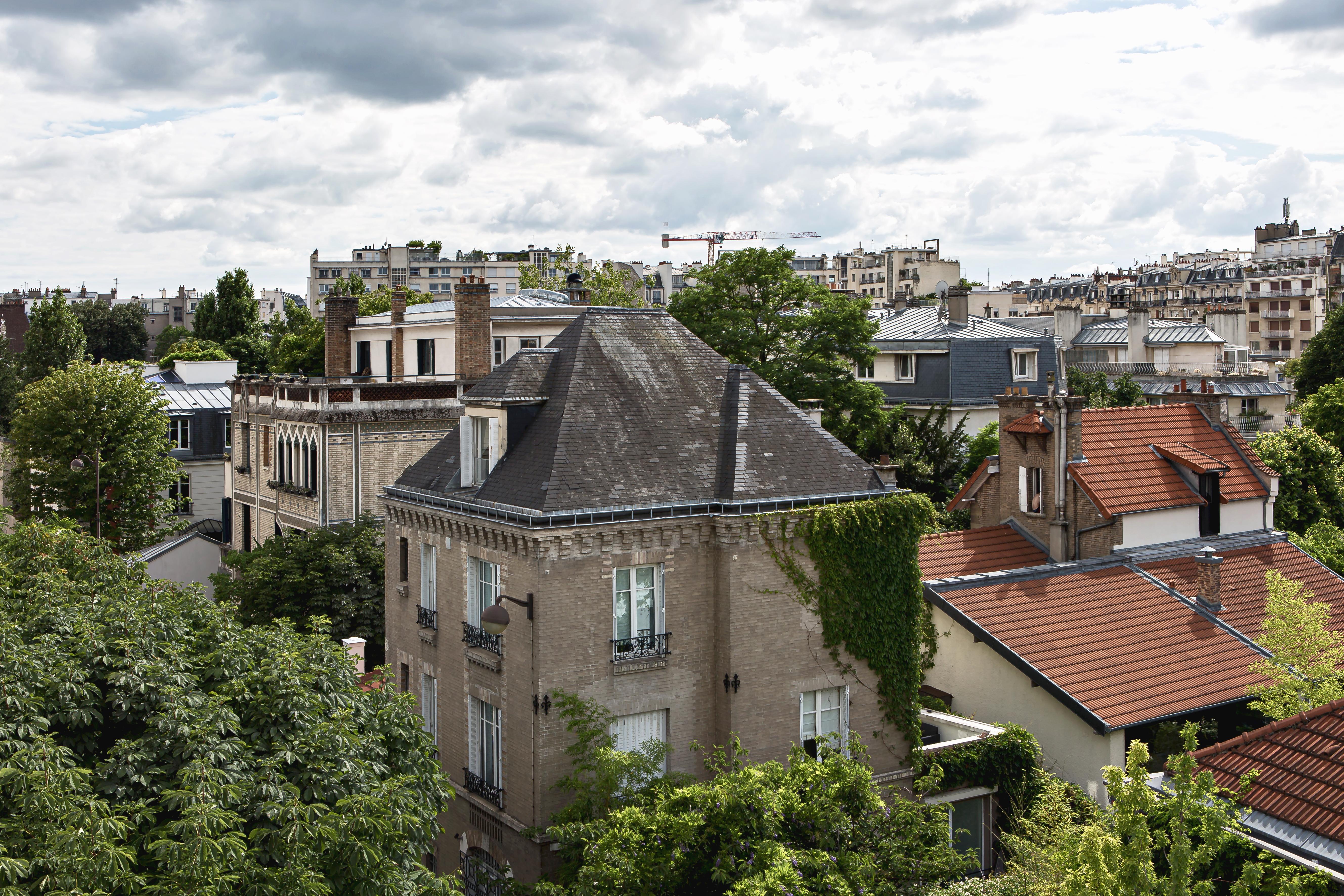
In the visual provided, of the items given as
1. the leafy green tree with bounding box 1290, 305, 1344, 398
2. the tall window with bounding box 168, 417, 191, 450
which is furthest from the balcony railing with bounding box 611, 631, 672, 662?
the leafy green tree with bounding box 1290, 305, 1344, 398

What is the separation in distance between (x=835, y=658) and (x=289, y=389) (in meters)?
24.4

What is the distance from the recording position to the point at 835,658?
24.0 m

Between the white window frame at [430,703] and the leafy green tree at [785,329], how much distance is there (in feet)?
81.3

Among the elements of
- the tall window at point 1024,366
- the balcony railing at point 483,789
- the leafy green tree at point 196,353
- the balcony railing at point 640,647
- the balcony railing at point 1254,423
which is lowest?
the balcony railing at point 483,789

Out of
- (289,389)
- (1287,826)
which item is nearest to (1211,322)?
(289,389)

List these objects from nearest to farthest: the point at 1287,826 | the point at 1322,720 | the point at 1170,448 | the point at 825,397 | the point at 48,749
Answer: the point at 48,749, the point at 1287,826, the point at 1322,720, the point at 1170,448, the point at 825,397

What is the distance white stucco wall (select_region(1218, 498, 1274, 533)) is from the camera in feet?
116

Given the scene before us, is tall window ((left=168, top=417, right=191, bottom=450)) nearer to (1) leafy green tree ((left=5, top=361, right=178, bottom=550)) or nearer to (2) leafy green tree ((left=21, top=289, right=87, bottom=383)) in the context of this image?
(1) leafy green tree ((left=5, top=361, right=178, bottom=550))

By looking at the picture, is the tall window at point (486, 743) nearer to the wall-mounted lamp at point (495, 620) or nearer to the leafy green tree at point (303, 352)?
the wall-mounted lamp at point (495, 620)

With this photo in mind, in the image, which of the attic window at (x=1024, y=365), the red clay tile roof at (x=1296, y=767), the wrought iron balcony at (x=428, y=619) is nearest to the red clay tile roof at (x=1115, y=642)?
the red clay tile roof at (x=1296, y=767)

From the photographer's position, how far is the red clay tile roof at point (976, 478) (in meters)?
36.0

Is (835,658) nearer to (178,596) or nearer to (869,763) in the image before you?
(869,763)

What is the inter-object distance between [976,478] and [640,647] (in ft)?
57.7

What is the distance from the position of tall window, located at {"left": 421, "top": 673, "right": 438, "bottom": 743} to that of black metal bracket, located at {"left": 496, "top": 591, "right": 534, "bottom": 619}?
15.2ft
